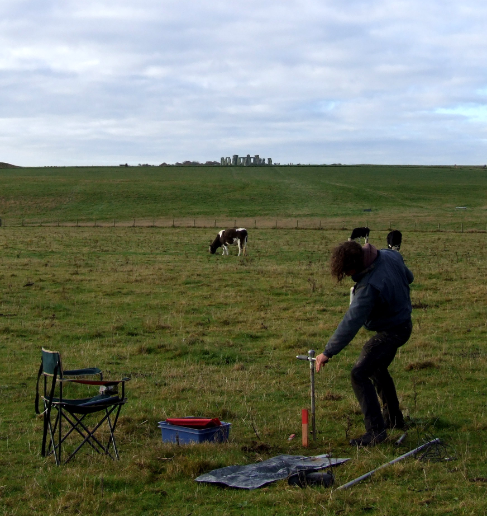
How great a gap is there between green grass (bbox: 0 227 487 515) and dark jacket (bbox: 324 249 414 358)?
1204mm

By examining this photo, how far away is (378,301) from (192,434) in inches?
93.1

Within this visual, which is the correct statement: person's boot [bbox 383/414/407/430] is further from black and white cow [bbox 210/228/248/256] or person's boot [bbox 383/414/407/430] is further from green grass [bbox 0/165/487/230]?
green grass [bbox 0/165/487/230]

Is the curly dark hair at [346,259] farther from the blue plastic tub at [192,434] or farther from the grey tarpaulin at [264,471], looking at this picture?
the blue plastic tub at [192,434]

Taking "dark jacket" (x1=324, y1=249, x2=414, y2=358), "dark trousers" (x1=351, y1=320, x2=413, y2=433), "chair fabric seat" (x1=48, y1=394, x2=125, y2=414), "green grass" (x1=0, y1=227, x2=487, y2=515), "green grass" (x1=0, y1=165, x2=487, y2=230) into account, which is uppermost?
"green grass" (x1=0, y1=165, x2=487, y2=230)

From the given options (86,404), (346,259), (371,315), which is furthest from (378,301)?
(86,404)

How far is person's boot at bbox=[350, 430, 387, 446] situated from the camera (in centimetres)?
694

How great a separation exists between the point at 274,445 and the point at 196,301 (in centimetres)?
1062

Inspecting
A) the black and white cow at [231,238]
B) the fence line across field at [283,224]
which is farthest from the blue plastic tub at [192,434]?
the fence line across field at [283,224]

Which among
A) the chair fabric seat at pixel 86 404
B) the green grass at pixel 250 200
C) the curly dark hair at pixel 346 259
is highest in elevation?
the green grass at pixel 250 200

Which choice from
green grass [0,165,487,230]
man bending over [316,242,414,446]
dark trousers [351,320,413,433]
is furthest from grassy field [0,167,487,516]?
green grass [0,165,487,230]

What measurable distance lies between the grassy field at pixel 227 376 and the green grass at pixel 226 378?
26 millimetres

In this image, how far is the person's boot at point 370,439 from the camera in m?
6.94

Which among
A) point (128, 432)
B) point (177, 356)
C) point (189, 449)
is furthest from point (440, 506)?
point (177, 356)

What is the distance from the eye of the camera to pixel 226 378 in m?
10.3
